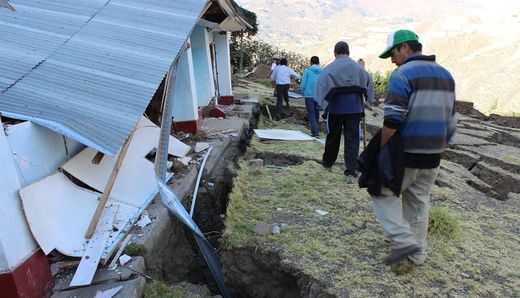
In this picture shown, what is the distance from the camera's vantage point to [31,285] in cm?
270

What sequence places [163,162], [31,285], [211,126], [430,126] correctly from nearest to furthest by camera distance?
[31,285], [430,126], [163,162], [211,126]

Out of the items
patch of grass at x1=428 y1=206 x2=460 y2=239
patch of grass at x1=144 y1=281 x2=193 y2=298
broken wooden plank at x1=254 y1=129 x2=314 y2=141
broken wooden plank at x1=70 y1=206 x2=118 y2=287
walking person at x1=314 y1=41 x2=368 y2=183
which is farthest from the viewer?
broken wooden plank at x1=254 y1=129 x2=314 y2=141

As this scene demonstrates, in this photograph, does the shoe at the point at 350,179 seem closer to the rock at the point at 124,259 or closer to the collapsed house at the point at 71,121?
the collapsed house at the point at 71,121

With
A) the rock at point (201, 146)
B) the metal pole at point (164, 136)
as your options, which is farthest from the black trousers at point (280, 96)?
the metal pole at point (164, 136)

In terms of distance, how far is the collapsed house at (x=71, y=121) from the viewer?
9.04 ft

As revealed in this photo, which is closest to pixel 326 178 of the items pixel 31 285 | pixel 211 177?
pixel 211 177

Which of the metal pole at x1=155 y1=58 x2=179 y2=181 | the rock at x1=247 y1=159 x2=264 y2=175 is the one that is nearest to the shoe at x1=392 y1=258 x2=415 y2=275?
the metal pole at x1=155 y1=58 x2=179 y2=181

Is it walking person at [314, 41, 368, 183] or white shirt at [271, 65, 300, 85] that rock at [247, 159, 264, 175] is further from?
white shirt at [271, 65, 300, 85]

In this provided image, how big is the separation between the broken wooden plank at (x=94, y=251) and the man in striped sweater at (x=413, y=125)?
215 centimetres

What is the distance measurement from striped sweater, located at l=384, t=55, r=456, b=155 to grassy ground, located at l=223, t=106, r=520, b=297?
40.4 inches

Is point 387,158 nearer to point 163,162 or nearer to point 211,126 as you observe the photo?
point 163,162

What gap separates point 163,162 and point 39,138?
1.54 meters

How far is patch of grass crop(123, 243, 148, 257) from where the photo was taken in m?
3.25

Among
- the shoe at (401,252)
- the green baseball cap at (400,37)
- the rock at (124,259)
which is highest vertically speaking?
the green baseball cap at (400,37)
